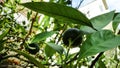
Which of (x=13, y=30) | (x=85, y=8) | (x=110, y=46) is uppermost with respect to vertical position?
(x=85, y=8)

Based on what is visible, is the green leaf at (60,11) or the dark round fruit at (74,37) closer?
the green leaf at (60,11)

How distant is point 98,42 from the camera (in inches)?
20.5

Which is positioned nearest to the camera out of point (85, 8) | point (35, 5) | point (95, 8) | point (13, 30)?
point (35, 5)

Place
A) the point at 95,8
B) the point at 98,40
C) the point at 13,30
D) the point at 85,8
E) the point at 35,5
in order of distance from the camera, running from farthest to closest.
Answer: the point at 95,8
the point at 85,8
the point at 13,30
the point at 98,40
the point at 35,5

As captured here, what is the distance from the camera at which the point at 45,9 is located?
0.43m

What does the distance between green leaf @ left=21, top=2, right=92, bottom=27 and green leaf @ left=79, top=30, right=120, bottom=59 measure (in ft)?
0.19

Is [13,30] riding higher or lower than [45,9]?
higher

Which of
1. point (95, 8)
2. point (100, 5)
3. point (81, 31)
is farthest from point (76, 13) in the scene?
point (100, 5)

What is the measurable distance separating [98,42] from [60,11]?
13 centimetres

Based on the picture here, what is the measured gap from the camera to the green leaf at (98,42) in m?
0.49

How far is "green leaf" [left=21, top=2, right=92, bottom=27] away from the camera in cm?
41

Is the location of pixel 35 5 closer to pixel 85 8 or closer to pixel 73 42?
pixel 73 42

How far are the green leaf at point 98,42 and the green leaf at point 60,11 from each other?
58 millimetres

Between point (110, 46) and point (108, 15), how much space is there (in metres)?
0.09
